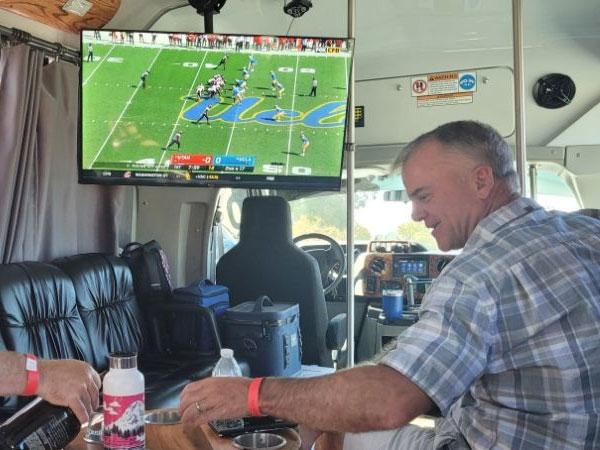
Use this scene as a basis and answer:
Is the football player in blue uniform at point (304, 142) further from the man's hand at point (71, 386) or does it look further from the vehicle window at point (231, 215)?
the man's hand at point (71, 386)

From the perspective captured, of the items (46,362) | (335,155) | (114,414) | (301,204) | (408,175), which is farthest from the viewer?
Answer: (301,204)

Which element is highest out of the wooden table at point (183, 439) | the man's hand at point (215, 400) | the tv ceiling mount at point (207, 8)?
the tv ceiling mount at point (207, 8)

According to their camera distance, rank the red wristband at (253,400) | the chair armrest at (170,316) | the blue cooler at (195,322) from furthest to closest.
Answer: the blue cooler at (195,322) → the chair armrest at (170,316) → the red wristband at (253,400)

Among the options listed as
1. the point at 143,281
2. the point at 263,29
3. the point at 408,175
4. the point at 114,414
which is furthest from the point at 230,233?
the point at 114,414

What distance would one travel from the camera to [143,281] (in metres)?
4.10

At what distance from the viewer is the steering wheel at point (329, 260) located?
4.71 m

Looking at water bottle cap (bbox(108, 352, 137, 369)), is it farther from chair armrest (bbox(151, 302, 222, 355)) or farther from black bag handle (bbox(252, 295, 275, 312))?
black bag handle (bbox(252, 295, 275, 312))

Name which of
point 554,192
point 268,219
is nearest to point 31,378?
point 268,219

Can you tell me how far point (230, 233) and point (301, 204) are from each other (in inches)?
27.4

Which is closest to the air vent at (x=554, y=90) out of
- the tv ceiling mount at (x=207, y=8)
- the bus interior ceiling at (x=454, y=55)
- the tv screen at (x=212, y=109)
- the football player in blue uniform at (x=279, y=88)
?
the bus interior ceiling at (x=454, y=55)

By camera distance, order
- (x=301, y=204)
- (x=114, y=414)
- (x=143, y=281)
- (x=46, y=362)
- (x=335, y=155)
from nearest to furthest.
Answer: (x=114, y=414)
(x=46, y=362)
(x=335, y=155)
(x=143, y=281)
(x=301, y=204)

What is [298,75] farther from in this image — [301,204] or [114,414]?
[114,414]

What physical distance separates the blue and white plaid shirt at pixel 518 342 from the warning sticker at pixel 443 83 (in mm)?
2854

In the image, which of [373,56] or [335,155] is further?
[373,56]
